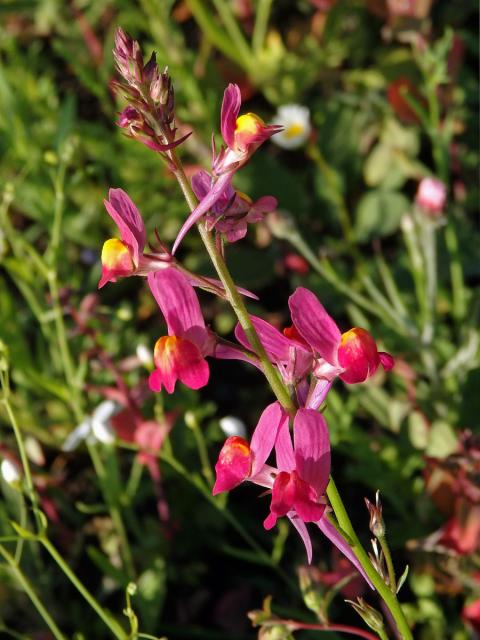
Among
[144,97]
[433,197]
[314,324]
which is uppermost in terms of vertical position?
[144,97]

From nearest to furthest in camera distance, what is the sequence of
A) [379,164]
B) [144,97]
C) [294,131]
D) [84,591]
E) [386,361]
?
[144,97], [386,361], [84,591], [294,131], [379,164]

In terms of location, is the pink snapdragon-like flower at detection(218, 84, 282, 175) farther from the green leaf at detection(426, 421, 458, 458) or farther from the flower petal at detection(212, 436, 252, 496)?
the green leaf at detection(426, 421, 458, 458)

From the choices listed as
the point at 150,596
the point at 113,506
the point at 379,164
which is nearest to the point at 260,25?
the point at 379,164

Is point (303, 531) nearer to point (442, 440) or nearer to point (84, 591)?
point (84, 591)

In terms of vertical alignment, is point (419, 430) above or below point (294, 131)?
below

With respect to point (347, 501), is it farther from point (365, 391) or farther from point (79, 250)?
point (79, 250)

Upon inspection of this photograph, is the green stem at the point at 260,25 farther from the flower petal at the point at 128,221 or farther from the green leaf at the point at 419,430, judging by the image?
the flower petal at the point at 128,221

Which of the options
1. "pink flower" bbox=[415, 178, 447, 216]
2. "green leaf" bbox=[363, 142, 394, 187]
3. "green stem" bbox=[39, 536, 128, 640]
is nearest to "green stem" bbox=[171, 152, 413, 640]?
"green stem" bbox=[39, 536, 128, 640]

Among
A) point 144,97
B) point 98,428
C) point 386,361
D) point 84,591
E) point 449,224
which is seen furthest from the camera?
point 449,224
